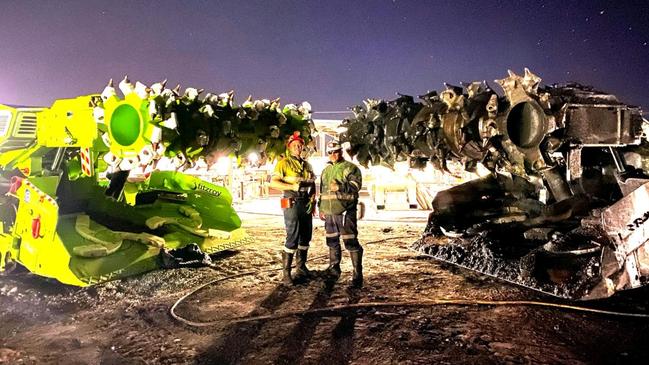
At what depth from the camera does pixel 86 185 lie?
5.75 metres

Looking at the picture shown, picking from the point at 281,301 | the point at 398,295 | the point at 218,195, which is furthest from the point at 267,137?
the point at 218,195

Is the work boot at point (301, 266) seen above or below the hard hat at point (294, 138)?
below

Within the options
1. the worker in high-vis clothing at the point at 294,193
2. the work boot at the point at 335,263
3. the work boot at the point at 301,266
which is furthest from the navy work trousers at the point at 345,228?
the work boot at the point at 301,266

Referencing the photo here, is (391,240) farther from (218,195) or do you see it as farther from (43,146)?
(43,146)

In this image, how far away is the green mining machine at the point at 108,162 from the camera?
3.56 meters

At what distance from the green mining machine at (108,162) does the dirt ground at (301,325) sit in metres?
0.41

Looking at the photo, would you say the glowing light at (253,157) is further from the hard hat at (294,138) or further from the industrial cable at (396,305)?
the industrial cable at (396,305)

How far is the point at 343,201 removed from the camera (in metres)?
5.26

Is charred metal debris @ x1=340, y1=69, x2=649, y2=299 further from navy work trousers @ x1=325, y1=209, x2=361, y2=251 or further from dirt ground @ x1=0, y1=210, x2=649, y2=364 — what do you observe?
navy work trousers @ x1=325, y1=209, x2=361, y2=251

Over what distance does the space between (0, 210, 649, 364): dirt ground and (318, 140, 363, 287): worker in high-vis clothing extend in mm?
412

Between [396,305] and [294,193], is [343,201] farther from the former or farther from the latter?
[396,305]

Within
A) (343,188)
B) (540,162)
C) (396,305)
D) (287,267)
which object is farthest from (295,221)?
(540,162)

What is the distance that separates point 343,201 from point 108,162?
8.38 feet

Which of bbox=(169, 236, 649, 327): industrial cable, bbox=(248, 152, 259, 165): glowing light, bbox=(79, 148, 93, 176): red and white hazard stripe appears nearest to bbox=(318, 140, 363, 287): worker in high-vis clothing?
bbox=(169, 236, 649, 327): industrial cable
